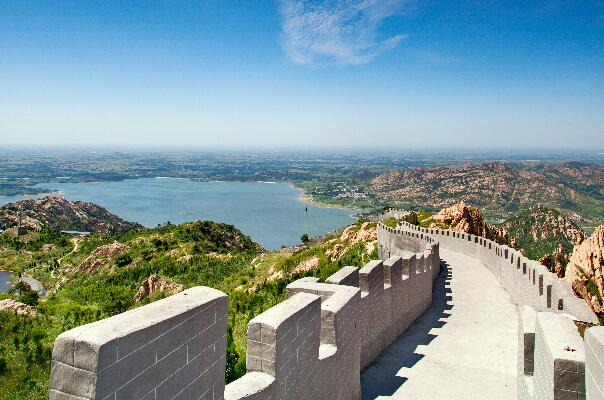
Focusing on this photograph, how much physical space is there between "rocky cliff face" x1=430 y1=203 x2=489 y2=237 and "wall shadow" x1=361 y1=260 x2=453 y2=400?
65.7ft

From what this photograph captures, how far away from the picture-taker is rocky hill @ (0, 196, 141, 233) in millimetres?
86350

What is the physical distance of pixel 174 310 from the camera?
309cm

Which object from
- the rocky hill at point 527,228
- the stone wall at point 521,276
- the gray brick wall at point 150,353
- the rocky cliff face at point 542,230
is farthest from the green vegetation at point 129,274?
the rocky cliff face at point 542,230

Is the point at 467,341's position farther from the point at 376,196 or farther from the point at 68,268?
the point at 376,196

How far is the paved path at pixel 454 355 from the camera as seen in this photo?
7.33 metres

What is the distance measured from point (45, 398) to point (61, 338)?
31.5ft

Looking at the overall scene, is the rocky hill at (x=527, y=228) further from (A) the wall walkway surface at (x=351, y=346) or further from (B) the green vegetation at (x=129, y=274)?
(A) the wall walkway surface at (x=351, y=346)

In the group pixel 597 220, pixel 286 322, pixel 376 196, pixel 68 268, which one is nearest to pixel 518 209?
pixel 597 220

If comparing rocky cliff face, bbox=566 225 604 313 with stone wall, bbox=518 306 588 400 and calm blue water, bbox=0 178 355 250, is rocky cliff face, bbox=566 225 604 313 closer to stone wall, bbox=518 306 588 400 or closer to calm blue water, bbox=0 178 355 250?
stone wall, bbox=518 306 588 400

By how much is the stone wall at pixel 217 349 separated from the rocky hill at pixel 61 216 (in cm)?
8767

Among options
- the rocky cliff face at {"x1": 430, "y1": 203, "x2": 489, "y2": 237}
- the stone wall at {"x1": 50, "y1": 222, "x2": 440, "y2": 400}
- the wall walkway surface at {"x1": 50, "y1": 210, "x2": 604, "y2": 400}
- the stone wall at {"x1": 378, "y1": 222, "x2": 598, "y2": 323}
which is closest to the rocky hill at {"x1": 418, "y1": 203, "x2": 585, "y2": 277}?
the rocky cliff face at {"x1": 430, "y1": 203, "x2": 489, "y2": 237}

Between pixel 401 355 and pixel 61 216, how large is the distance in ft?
338

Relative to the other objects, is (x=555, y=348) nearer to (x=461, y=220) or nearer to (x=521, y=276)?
(x=521, y=276)

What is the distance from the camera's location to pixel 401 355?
8.85 m
